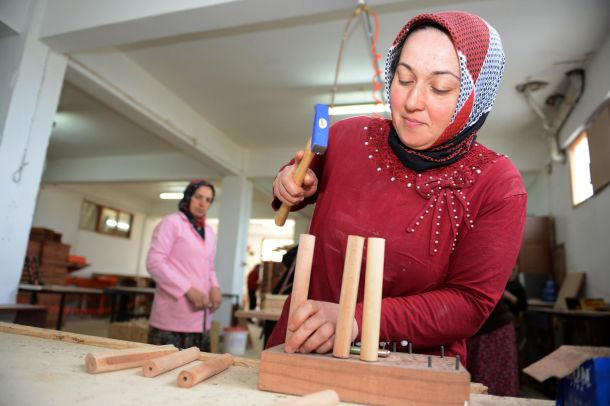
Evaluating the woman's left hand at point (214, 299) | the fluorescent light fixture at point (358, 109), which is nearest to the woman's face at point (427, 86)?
the woman's left hand at point (214, 299)

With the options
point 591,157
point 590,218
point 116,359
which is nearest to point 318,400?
point 116,359

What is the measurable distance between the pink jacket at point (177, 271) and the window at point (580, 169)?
3.94 metres

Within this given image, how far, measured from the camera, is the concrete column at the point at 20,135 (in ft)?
10.8

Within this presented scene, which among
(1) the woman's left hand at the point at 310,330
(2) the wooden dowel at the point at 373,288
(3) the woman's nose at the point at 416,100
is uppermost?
(3) the woman's nose at the point at 416,100

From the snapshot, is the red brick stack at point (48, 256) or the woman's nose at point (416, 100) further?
the red brick stack at point (48, 256)

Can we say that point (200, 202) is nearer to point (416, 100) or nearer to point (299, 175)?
point (299, 175)

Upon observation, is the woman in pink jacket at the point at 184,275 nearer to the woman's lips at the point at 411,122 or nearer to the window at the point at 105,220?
the woman's lips at the point at 411,122

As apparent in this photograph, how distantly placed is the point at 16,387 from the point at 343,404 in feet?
1.50

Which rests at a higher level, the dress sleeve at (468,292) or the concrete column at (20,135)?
the concrete column at (20,135)

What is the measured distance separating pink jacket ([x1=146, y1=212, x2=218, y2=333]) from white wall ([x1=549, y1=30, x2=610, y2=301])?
11.9 feet

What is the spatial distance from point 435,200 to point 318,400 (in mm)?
475

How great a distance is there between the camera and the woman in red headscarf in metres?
0.81

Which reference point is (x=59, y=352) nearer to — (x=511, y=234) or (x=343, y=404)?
(x=343, y=404)

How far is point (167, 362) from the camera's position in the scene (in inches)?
29.7
